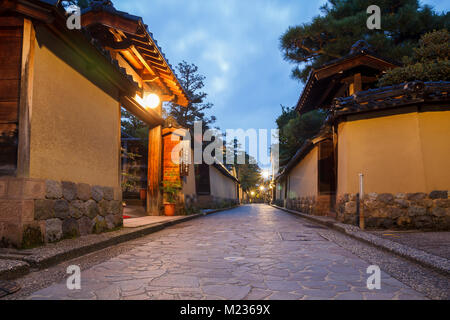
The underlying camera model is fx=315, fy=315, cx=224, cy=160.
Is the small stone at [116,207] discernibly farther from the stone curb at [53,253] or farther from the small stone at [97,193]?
the stone curb at [53,253]

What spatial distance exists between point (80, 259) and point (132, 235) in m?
2.30

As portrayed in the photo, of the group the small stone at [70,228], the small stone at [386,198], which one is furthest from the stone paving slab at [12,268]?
the small stone at [386,198]

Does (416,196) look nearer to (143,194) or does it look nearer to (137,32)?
(137,32)

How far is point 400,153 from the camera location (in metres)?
8.59

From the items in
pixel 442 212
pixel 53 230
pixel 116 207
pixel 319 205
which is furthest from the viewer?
pixel 319 205

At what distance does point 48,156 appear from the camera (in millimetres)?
5309

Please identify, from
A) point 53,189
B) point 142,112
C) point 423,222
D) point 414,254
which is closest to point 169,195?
point 142,112

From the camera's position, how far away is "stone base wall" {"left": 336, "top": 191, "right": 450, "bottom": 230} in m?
8.09

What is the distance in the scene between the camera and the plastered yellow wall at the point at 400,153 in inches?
328

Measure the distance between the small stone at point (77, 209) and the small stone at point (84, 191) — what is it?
0.39 feet

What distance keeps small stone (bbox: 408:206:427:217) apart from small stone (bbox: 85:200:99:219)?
25.5 ft

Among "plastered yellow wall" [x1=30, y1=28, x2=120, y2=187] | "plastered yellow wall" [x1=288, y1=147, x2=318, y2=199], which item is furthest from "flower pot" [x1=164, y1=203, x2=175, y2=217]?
"plastered yellow wall" [x1=288, y1=147, x2=318, y2=199]

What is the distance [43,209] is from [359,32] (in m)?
15.8
